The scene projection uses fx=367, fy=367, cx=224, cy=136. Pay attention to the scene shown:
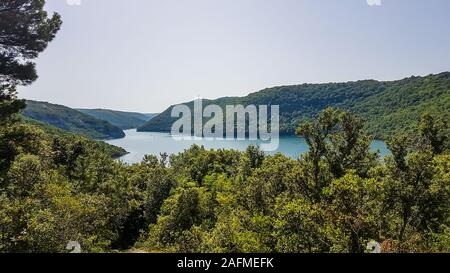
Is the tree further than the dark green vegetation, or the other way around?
the tree

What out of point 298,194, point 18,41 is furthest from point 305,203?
point 18,41

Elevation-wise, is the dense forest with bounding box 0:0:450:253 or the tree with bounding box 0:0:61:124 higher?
the tree with bounding box 0:0:61:124

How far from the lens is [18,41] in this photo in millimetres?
20875

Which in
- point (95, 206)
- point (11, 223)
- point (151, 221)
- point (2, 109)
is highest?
point (2, 109)

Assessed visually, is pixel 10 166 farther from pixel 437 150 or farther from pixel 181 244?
pixel 437 150

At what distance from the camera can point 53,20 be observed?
22766 millimetres

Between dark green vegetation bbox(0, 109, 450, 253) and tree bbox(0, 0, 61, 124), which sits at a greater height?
tree bbox(0, 0, 61, 124)

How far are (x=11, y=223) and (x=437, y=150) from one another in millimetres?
32879

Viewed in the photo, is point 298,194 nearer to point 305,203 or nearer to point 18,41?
point 305,203

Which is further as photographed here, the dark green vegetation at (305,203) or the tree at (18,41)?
the tree at (18,41)

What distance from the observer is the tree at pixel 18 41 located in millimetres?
20375

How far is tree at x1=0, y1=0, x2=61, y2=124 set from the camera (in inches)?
802
